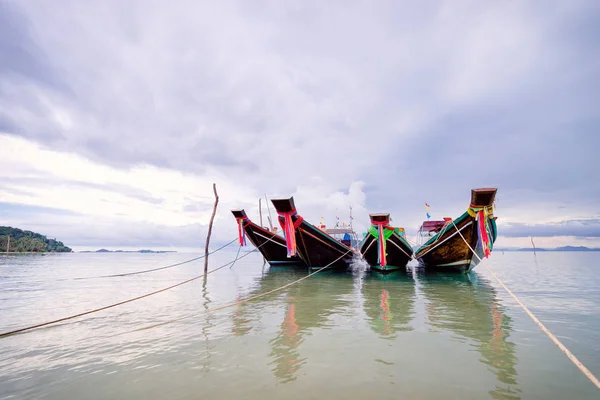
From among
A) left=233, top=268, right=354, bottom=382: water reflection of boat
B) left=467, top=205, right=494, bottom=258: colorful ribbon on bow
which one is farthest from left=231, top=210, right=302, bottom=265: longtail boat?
left=467, top=205, right=494, bottom=258: colorful ribbon on bow

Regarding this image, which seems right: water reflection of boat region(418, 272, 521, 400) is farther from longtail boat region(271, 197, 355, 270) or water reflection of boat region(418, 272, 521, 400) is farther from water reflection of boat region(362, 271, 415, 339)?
longtail boat region(271, 197, 355, 270)

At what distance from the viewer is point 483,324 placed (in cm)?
657

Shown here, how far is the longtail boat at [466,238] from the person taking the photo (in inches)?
493

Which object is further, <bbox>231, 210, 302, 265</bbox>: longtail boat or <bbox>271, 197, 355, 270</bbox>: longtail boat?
<bbox>231, 210, 302, 265</bbox>: longtail boat

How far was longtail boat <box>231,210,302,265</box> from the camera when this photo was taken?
18500 mm

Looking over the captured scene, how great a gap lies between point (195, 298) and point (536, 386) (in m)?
10.1

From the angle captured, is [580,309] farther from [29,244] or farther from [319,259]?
[29,244]

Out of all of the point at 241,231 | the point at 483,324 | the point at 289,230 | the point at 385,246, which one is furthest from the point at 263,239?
the point at 483,324

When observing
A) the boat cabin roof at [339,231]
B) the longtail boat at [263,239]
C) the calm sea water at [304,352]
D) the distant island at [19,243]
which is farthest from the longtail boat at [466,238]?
the distant island at [19,243]

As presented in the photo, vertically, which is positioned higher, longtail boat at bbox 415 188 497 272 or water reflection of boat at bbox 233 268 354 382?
longtail boat at bbox 415 188 497 272

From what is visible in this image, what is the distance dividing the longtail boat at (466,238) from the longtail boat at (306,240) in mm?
6241

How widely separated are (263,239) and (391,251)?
10.2 m

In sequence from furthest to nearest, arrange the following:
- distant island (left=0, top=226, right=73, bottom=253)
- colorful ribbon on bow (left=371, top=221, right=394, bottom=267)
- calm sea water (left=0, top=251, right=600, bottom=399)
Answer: distant island (left=0, top=226, right=73, bottom=253) < colorful ribbon on bow (left=371, top=221, right=394, bottom=267) < calm sea water (left=0, top=251, right=600, bottom=399)

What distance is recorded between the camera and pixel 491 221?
1412 cm
